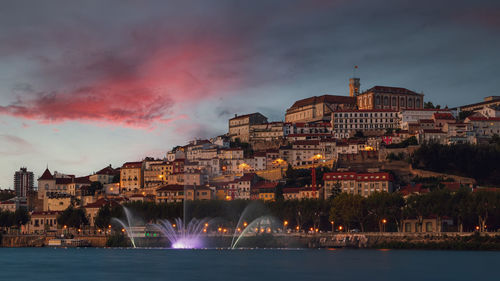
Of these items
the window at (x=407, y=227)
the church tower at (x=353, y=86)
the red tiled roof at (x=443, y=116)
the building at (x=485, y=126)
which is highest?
the church tower at (x=353, y=86)

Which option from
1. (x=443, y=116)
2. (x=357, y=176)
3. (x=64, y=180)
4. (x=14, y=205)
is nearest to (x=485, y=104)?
(x=443, y=116)

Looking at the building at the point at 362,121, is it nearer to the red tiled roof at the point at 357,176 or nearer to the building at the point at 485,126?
the building at the point at 485,126

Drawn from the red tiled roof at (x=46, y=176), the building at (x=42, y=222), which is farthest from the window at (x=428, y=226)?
the red tiled roof at (x=46, y=176)

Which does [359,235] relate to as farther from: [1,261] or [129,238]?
[1,261]

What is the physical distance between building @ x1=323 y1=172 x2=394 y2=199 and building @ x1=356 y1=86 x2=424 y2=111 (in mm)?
40287

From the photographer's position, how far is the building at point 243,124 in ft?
469

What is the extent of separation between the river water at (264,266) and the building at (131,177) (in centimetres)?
5466

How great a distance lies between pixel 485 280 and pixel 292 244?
36.9 meters

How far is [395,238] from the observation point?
77375 millimetres

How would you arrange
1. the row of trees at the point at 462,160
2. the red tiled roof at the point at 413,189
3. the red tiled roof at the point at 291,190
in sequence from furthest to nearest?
the row of trees at the point at 462,160 → the red tiled roof at the point at 291,190 → the red tiled roof at the point at 413,189

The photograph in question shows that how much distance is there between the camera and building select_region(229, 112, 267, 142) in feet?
469

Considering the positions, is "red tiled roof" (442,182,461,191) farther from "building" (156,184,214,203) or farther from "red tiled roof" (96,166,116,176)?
"red tiled roof" (96,166,116,176)

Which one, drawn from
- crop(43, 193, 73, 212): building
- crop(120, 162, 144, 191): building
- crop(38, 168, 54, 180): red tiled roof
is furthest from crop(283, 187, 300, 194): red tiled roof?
crop(38, 168, 54, 180): red tiled roof

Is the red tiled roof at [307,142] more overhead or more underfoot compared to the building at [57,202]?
more overhead
